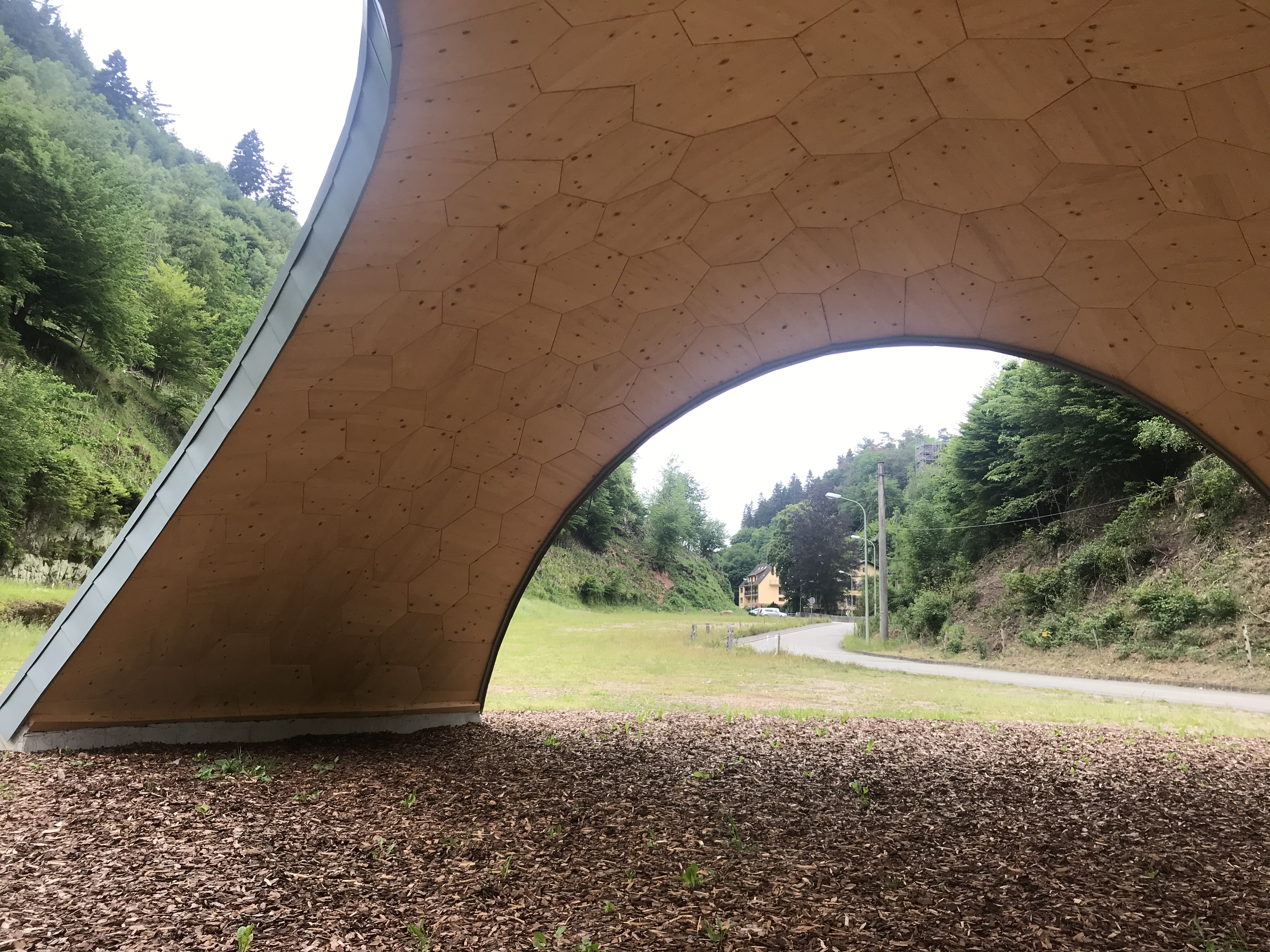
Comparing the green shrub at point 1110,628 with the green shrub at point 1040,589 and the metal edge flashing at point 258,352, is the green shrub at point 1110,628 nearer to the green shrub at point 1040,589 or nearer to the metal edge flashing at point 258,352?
the green shrub at point 1040,589

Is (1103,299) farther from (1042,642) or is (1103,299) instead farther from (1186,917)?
(1042,642)

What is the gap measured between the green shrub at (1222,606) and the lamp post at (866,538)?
6209 millimetres

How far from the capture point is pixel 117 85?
→ 43531 mm

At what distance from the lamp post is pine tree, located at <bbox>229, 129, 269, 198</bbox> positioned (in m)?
52.9

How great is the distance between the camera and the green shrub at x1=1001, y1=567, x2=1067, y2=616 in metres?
16.0

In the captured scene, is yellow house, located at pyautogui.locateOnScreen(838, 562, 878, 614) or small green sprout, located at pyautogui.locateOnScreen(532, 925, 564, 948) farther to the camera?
yellow house, located at pyautogui.locateOnScreen(838, 562, 878, 614)

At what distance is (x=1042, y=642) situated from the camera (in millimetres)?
15312

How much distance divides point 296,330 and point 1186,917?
4.51 m

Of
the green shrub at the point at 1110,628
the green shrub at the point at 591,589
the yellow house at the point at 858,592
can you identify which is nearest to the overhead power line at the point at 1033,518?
the yellow house at the point at 858,592

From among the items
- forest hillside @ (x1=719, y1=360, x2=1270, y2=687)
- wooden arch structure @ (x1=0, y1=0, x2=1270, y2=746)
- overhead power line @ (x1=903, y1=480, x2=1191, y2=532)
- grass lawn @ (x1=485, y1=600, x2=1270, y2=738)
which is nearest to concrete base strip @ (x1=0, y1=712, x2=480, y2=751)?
wooden arch structure @ (x1=0, y1=0, x2=1270, y2=746)

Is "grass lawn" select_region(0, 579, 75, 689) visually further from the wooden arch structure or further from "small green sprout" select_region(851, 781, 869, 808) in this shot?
"small green sprout" select_region(851, 781, 869, 808)

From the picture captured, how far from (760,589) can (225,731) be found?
21.9m

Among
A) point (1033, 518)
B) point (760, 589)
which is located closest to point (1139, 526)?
point (1033, 518)

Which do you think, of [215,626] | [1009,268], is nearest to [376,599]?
[215,626]
